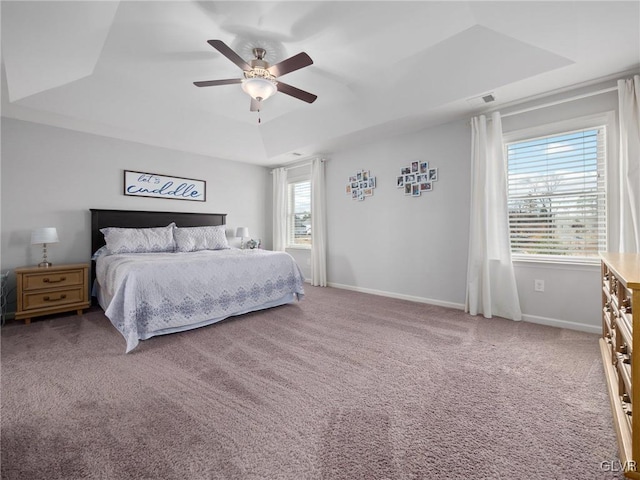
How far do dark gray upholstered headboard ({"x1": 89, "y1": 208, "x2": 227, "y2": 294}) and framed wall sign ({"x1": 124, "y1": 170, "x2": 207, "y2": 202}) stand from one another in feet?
0.96

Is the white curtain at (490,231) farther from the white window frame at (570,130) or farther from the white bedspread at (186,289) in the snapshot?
the white bedspread at (186,289)

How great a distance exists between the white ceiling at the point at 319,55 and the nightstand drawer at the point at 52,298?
2.05 meters

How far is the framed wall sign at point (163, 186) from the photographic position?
4.43 meters

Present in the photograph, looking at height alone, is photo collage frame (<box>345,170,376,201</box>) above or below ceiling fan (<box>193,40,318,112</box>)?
below

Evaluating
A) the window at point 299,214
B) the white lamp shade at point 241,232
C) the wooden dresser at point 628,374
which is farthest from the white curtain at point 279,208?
the wooden dresser at point 628,374

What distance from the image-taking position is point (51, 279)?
130 inches

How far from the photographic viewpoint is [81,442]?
1.39 metres

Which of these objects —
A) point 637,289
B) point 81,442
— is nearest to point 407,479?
Result: point 637,289

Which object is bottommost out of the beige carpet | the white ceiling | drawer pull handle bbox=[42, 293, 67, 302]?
the beige carpet

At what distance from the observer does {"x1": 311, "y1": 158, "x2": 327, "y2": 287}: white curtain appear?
5211mm

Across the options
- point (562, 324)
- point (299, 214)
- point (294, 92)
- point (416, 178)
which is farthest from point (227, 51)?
point (562, 324)

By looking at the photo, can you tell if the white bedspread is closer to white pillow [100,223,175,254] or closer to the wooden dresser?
white pillow [100,223,175,254]

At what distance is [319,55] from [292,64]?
59 centimetres

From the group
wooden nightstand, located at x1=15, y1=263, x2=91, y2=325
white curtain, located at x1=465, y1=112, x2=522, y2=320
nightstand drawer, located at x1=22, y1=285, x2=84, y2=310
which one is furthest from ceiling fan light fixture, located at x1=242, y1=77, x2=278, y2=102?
nightstand drawer, located at x1=22, y1=285, x2=84, y2=310
